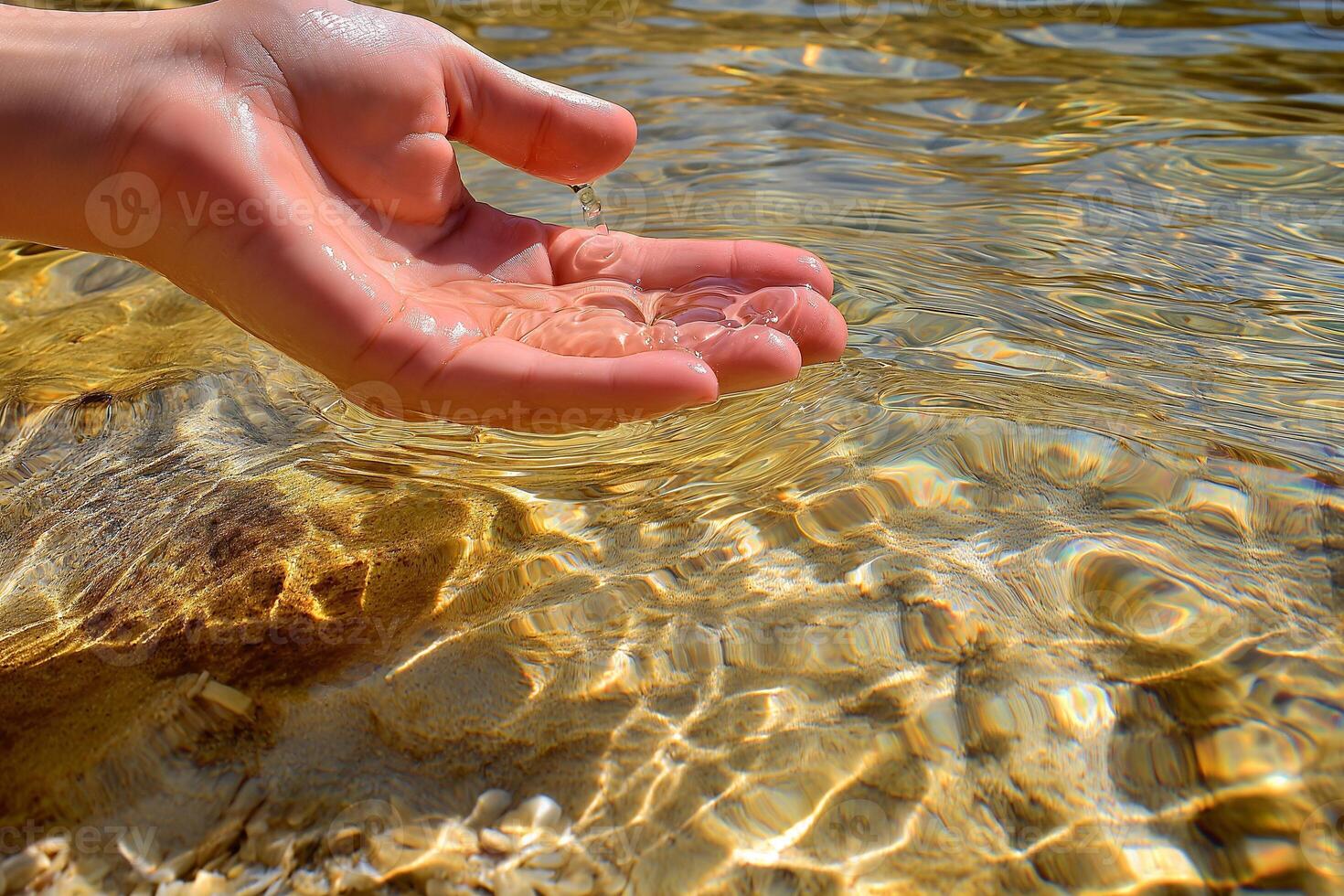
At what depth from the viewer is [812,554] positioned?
2.14 m

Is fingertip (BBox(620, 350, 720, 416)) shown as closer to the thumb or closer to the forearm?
the thumb

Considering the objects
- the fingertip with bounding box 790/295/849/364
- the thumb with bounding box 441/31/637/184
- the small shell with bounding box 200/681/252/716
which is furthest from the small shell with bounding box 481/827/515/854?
the thumb with bounding box 441/31/637/184

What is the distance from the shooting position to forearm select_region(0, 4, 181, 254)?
2471mm

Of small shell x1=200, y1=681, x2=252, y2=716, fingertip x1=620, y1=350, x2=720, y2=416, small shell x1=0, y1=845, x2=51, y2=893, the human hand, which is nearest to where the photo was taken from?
small shell x1=0, y1=845, x2=51, y2=893

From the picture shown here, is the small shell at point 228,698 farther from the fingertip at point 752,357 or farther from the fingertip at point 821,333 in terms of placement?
the fingertip at point 821,333

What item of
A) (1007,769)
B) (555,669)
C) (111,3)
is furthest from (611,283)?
(111,3)

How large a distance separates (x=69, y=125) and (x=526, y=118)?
105 cm

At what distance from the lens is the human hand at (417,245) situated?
2188 mm

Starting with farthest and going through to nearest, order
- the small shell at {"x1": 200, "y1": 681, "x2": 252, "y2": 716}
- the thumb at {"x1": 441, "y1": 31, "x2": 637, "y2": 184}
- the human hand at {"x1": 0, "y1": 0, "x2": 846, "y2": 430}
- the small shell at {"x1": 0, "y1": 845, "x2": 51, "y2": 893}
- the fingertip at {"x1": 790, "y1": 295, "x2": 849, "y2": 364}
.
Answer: the thumb at {"x1": 441, "y1": 31, "x2": 637, "y2": 184}, the fingertip at {"x1": 790, "y1": 295, "x2": 849, "y2": 364}, the human hand at {"x1": 0, "y1": 0, "x2": 846, "y2": 430}, the small shell at {"x1": 200, "y1": 681, "x2": 252, "y2": 716}, the small shell at {"x1": 0, "y1": 845, "x2": 51, "y2": 893}

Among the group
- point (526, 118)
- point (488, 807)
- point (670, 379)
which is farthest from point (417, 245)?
point (488, 807)

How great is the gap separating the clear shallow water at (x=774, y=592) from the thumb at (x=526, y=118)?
2.40 feet

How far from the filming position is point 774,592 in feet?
6.71

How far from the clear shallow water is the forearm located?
525 millimetres

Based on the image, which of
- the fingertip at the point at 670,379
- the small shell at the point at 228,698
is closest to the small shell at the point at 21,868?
the small shell at the point at 228,698
